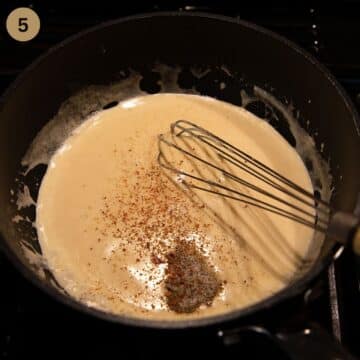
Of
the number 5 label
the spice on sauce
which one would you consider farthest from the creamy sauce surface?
the number 5 label

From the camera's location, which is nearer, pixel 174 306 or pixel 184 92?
pixel 174 306

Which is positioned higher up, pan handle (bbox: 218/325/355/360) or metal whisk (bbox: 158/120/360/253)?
metal whisk (bbox: 158/120/360/253)

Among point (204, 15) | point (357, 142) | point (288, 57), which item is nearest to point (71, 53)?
point (204, 15)

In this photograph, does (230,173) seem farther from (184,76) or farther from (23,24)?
(23,24)

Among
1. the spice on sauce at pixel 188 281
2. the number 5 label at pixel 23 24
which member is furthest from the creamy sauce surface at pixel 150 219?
the number 5 label at pixel 23 24

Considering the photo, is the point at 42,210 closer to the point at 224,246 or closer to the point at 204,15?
the point at 224,246

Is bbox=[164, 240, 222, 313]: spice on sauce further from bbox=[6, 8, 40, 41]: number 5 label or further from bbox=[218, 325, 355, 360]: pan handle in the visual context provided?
bbox=[6, 8, 40, 41]: number 5 label
